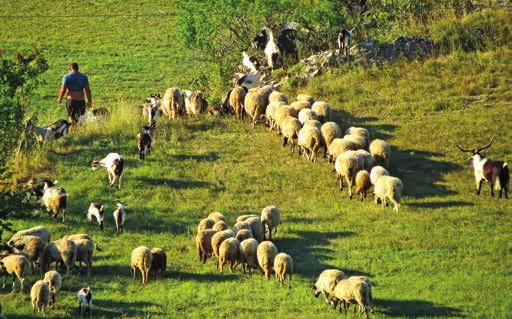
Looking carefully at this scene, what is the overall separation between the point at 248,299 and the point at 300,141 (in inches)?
348

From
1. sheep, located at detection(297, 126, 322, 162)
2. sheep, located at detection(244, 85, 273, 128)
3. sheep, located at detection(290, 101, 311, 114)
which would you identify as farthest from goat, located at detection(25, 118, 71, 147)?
sheep, located at detection(297, 126, 322, 162)

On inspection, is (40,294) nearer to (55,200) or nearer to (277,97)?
(55,200)

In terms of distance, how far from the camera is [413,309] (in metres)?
17.9

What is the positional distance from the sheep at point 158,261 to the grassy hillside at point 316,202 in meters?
0.27

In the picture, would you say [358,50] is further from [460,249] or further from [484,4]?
[460,249]

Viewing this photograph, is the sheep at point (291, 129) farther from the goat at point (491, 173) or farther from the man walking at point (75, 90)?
the man walking at point (75, 90)

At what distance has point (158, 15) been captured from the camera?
2088 inches

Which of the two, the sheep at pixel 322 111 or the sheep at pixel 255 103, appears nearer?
the sheep at pixel 322 111

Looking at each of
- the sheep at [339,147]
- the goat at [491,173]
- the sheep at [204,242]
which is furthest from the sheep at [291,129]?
the sheep at [204,242]

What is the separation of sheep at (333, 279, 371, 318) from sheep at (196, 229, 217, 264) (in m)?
3.59

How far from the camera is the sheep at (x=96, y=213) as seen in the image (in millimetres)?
22797

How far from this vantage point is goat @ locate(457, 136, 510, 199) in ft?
78.0

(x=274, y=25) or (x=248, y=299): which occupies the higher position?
(x=274, y=25)

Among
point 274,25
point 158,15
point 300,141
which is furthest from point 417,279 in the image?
point 158,15
